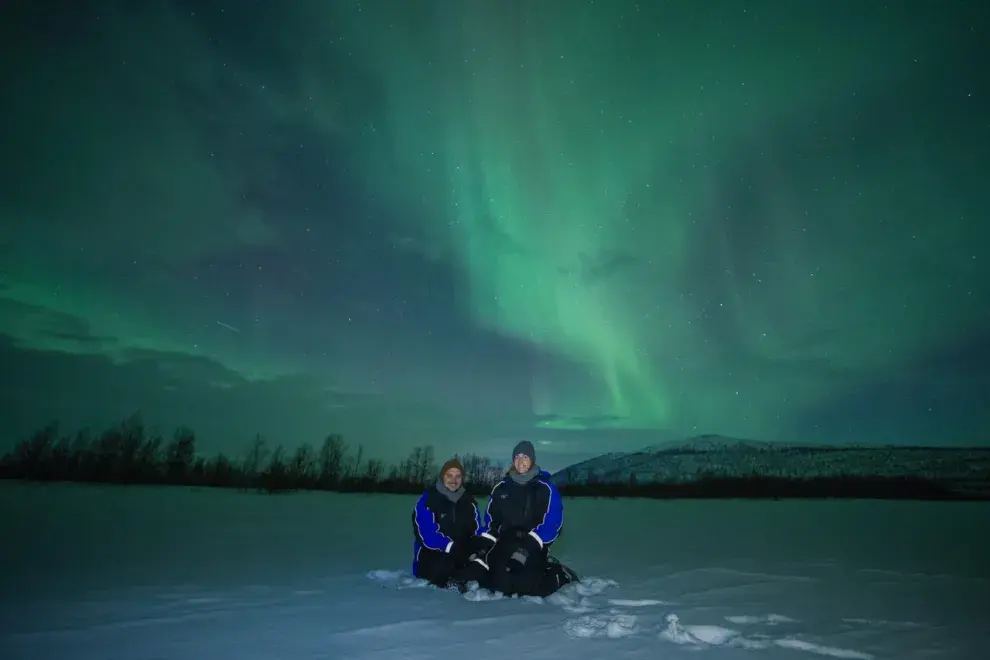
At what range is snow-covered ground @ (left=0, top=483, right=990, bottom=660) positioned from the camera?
470 cm

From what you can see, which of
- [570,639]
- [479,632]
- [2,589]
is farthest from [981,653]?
[2,589]

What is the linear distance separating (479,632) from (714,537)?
1050cm

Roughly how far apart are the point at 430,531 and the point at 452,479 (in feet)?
2.00

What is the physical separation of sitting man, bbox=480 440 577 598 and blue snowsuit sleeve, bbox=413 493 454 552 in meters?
0.43

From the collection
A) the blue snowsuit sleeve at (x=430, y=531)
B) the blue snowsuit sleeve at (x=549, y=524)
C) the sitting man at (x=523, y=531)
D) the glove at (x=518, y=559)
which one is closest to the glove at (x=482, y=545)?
the sitting man at (x=523, y=531)

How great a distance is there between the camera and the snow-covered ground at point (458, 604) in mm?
4695

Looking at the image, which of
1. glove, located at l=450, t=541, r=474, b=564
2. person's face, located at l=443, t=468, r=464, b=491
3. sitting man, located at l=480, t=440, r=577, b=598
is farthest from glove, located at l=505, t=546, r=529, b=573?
person's face, located at l=443, t=468, r=464, b=491

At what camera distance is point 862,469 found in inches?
3469

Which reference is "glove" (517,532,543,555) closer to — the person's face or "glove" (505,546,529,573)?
"glove" (505,546,529,573)

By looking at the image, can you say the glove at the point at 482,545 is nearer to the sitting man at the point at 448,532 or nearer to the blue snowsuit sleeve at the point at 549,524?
the sitting man at the point at 448,532

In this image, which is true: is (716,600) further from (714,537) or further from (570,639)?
(714,537)

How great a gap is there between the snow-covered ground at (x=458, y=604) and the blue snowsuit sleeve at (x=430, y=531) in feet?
1.65

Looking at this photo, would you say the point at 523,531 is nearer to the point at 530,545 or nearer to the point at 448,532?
the point at 530,545

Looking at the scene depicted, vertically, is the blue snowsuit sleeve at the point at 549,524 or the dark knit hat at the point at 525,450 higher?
the dark knit hat at the point at 525,450
